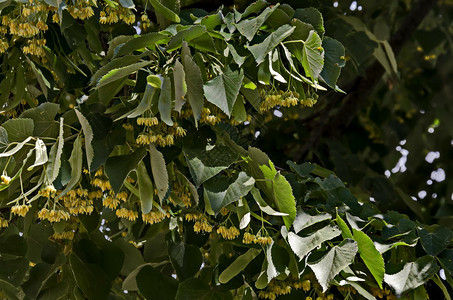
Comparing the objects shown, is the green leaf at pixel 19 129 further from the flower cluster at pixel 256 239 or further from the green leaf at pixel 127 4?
the flower cluster at pixel 256 239

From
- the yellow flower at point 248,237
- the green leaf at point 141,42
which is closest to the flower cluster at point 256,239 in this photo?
the yellow flower at point 248,237

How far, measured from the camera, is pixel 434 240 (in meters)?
1.26

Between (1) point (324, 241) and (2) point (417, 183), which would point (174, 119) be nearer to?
(1) point (324, 241)

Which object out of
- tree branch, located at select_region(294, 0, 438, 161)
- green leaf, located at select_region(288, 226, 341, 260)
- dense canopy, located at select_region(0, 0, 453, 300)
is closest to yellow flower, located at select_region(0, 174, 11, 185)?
dense canopy, located at select_region(0, 0, 453, 300)

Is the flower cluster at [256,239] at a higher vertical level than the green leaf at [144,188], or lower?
lower

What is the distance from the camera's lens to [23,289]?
4.47 ft

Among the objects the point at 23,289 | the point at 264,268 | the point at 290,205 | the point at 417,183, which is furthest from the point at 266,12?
the point at 417,183

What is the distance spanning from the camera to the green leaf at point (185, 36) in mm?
1073

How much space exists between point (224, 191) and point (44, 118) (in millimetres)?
304

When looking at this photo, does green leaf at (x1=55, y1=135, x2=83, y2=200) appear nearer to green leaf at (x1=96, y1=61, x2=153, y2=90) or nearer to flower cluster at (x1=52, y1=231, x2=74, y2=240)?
green leaf at (x1=96, y1=61, x2=153, y2=90)

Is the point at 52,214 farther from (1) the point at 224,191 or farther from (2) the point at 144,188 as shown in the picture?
(1) the point at 224,191

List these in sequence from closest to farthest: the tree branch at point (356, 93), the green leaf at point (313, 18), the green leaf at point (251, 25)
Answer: the green leaf at point (251, 25) < the green leaf at point (313, 18) < the tree branch at point (356, 93)

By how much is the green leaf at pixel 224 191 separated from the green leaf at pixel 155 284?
27cm

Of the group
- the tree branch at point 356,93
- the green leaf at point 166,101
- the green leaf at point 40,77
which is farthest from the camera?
the tree branch at point 356,93
